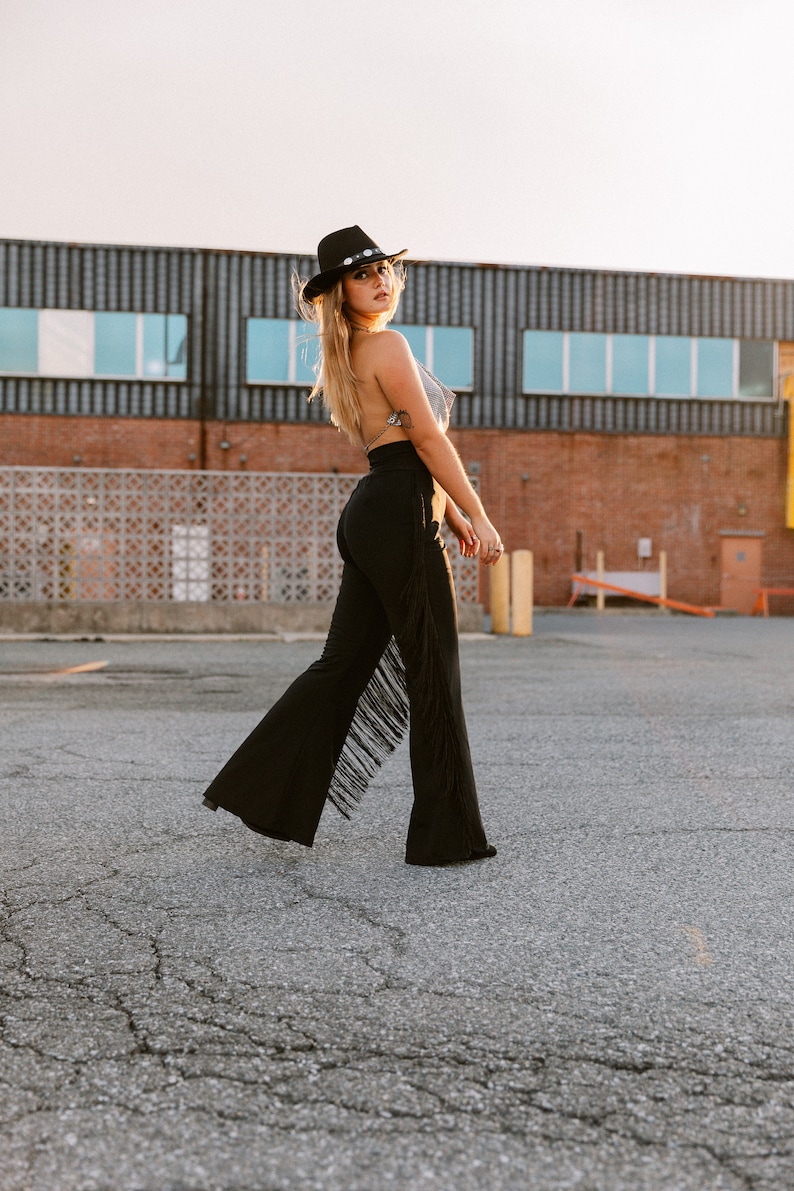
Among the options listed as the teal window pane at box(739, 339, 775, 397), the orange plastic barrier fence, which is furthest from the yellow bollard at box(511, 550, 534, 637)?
the teal window pane at box(739, 339, 775, 397)

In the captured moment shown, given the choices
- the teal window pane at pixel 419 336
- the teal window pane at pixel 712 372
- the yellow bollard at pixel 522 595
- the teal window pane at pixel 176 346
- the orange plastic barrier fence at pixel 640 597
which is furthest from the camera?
the teal window pane at pixel 712 372

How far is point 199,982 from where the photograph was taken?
2.30 metres

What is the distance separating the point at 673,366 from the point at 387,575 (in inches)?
969

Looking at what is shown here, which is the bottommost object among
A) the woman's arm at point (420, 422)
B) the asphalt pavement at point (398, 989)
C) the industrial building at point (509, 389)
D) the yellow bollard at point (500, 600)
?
the asphalt pavement at point (398, 989)

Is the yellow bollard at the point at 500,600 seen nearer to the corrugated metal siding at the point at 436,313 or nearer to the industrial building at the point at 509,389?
the industrial building at the point at 509,389

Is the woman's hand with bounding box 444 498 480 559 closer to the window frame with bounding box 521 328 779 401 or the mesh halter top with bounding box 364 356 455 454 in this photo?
the mesh halter top with bounding box 364 356 455 454

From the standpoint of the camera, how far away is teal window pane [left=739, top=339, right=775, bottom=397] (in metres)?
26.5

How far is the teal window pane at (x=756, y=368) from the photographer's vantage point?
26.5 m

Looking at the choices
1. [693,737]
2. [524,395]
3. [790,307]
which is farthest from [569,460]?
[693,737]

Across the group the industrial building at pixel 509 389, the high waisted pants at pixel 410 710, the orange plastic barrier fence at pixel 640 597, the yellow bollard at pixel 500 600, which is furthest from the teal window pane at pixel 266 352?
the high waisted pants at pixel 410 710

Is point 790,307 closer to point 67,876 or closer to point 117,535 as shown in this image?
point 117,535

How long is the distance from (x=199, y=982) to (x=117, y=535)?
13013mm

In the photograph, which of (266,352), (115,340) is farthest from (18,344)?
(266,352)

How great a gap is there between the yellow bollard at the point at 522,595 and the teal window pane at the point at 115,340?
12.6 m
